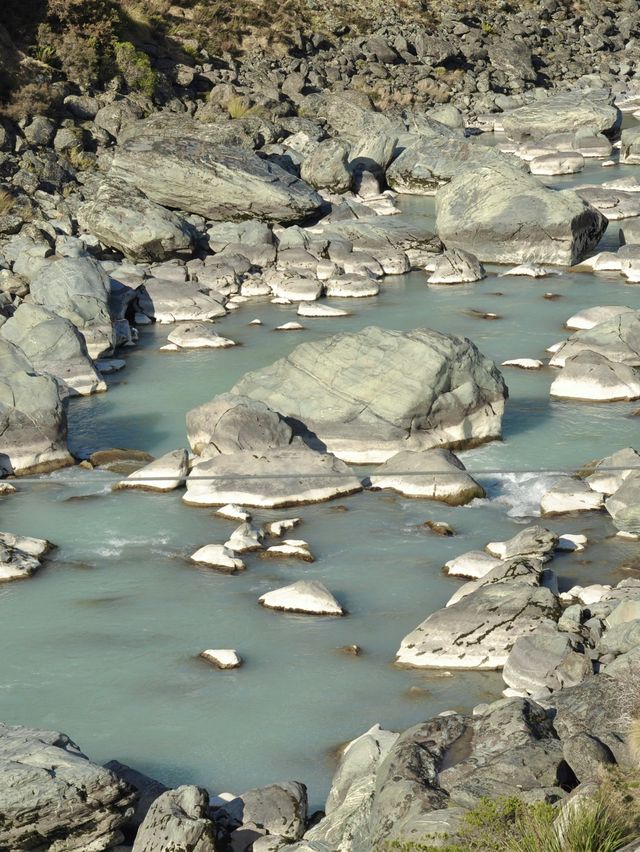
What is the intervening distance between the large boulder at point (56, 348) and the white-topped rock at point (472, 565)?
30.2 ft

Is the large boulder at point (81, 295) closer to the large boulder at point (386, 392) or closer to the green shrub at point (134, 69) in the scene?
the large boulder at point (386, 392)

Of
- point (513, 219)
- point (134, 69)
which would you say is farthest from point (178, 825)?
point (134, 69)

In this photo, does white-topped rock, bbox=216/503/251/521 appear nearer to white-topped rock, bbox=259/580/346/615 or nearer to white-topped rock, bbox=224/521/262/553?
white-topped rock, bbox=224/521/262/553

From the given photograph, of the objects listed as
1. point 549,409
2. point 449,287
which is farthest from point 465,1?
point 549,409

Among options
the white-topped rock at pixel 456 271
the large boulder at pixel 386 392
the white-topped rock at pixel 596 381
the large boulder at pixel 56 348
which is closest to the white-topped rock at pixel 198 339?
the large boulder at pixel 56 348

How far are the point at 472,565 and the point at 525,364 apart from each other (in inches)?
328

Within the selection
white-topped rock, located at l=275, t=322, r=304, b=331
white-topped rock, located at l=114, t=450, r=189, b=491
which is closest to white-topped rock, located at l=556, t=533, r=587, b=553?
white-topped rock, located at l=114, t=450, r=189, b=491

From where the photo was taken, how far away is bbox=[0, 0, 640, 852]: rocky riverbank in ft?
29.4

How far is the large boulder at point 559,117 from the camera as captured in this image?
→ 45.7 m

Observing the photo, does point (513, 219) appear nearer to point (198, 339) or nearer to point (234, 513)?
point (198, 339)

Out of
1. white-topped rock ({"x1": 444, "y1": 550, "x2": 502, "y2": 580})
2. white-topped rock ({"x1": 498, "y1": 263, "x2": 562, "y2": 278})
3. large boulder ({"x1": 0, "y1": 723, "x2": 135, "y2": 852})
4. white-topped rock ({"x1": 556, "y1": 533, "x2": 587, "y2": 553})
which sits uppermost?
large boulder ({"x1": 0, "y1": 723, "x2": 135, "y2": 852})

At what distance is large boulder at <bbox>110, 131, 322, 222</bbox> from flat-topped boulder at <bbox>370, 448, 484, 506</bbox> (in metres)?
16.3

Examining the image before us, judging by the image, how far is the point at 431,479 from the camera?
1634 cm

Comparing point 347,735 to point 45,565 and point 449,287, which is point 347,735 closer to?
point 45,565
